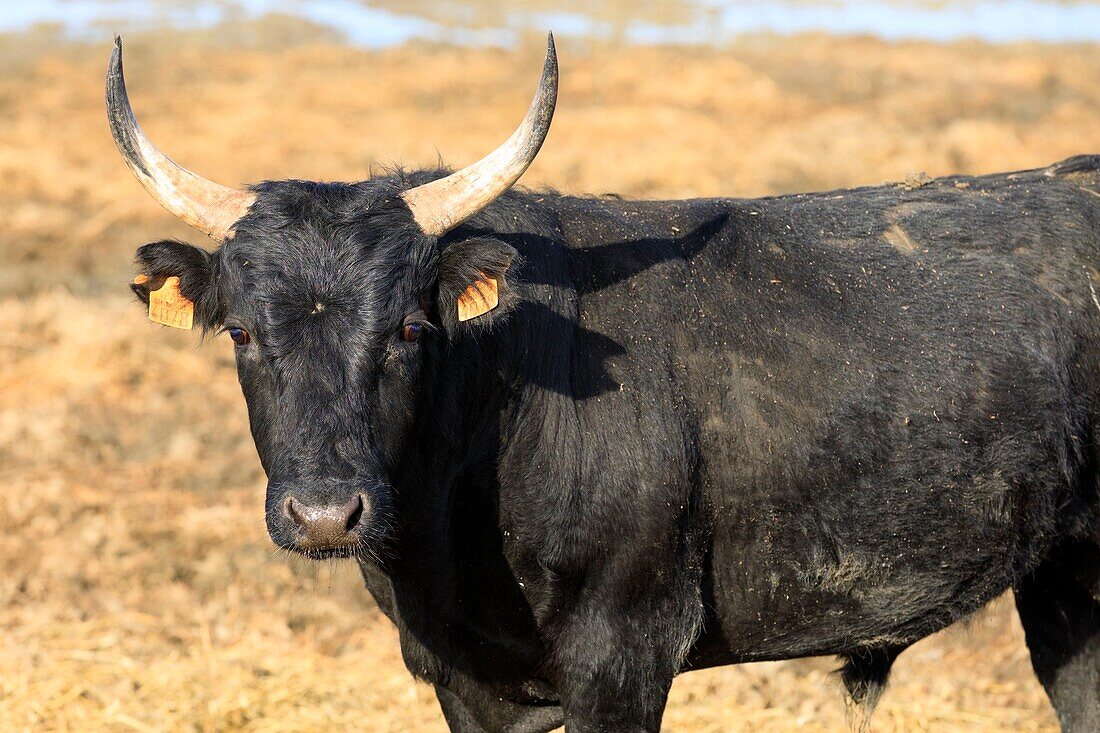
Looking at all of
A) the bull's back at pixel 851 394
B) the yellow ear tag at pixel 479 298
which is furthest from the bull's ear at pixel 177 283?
the bull's back at pixel 851 394

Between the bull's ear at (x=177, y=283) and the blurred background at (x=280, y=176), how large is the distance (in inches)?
60.8

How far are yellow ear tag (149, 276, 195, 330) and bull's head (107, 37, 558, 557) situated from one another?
0.08 meters

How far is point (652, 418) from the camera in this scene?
4.27m

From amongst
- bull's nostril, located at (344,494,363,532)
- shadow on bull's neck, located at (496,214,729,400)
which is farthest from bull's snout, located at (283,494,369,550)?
shadow on bull's neck, located at (496,214,729,400)

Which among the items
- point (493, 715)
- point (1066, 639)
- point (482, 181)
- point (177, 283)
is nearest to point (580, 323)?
point (482, 181)

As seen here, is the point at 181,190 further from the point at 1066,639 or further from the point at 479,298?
the point at 1066,639

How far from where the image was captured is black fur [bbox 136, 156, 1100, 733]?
388cm

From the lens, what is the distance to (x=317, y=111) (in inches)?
869

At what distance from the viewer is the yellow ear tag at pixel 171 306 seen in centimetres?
429

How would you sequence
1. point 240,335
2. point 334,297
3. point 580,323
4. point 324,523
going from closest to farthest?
point 324,523 < point 334,297 < point 240,335 < point 580,323

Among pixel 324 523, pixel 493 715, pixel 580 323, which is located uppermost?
pixel 580 323

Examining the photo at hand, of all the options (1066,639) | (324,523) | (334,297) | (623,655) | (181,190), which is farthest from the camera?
(1066,639)

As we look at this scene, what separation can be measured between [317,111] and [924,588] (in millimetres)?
19086

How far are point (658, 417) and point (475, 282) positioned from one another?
84cm
